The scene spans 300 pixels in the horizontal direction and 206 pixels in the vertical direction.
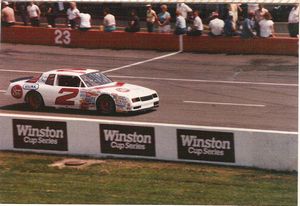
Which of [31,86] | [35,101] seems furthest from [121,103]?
[31,86]

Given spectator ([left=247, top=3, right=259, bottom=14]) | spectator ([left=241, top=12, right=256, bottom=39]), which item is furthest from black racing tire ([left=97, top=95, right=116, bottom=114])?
spectator ([left=247, top=3, right=259, bottom=14])

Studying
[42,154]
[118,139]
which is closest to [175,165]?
[118,139]

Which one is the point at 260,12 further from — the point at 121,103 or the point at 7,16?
the point at 7,16

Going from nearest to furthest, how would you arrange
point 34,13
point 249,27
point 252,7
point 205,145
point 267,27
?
point 205,145
point 252,7
point 267,27
point 249,27
point 34,13

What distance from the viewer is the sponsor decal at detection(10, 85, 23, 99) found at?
18859 mm

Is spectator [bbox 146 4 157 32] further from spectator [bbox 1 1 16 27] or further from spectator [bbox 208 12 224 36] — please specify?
spectator [bbox 1 1 16 27]

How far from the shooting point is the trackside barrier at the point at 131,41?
18.0m

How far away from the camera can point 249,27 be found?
17656mm

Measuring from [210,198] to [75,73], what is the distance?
16.5 ft

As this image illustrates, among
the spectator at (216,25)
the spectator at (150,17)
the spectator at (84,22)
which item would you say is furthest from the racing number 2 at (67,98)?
the spectator at (216,25)

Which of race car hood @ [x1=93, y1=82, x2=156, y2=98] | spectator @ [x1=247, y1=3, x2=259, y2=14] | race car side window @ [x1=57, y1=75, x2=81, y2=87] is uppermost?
spectator @ [x1=247, y1=3, x2=259, y2=14]

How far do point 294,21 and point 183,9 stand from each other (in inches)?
93.3

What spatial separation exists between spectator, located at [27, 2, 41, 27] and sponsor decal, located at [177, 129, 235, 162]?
400 centimetres

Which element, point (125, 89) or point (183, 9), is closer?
point (183, 9)
